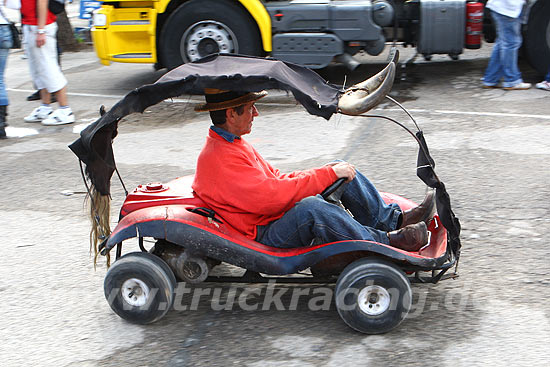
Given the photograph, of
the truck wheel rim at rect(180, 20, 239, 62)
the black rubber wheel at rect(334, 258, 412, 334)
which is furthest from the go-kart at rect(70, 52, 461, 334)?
the truck wheel rim at rect(180, 20, 239, 62)

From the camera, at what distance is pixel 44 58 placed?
309 inches

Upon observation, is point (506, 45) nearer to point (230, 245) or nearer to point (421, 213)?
point (421, 213)

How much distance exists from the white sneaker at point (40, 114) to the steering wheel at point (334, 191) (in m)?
5.34

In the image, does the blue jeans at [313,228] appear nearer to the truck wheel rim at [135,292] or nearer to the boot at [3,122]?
the truck wheel rim at [135,292]

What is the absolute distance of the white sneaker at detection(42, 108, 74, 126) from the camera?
8.17 meters

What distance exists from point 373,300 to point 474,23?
5923mm

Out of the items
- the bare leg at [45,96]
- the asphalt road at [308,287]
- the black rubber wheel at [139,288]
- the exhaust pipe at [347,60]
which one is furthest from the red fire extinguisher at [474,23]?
the black rubber wheel at [139,288]

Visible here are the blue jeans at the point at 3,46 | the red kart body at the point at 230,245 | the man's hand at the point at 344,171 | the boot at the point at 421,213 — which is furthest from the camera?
the blue jeans at the point at 3,46

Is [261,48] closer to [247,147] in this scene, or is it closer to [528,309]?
[247,147]

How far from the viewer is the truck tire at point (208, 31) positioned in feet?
28.3

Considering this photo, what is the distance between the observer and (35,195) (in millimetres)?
6078

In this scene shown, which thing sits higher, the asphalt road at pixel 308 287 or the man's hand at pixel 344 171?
the man's hand at pixel 344 171

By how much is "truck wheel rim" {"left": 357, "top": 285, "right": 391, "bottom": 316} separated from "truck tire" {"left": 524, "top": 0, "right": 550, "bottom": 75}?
6.23 m

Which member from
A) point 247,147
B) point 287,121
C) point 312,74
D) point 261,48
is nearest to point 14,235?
point 247,147
